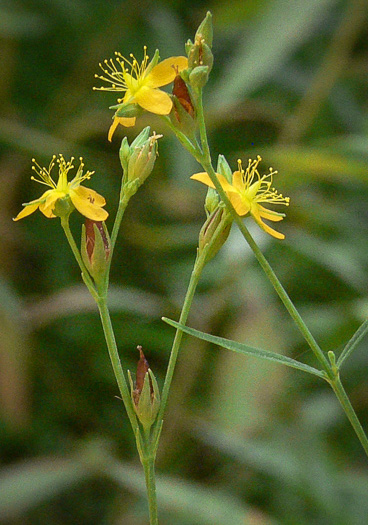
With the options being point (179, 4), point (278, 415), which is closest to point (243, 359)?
point (278, 415)

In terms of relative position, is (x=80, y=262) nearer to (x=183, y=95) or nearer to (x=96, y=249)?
(x=96, y=249)

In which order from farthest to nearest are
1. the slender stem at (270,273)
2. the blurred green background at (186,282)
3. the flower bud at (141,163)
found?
the blurred green background at (186,282), the flower bud at (141,163), the slender stem at (270,273)

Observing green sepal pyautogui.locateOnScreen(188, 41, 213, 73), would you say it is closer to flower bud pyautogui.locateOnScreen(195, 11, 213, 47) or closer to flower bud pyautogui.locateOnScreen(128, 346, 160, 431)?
flower bud pyautogui.locateOnScreen(195, 11, 213, 47)

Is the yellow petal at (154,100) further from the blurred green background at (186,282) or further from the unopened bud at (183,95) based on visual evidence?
the blurred green background at (186,282)

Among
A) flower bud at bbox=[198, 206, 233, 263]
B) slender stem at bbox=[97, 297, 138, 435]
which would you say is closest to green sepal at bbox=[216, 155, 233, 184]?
flower bud at bbox=[198, 206, 233, 263]

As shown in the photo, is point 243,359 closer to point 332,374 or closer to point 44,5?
point 332,374

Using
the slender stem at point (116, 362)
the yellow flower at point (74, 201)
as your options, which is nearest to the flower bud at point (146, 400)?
the slender stem at point (116, 362)

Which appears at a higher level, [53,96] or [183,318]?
[53,96]
